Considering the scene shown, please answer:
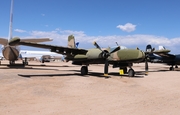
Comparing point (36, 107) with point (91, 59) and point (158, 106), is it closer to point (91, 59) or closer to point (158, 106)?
point (158, 106)

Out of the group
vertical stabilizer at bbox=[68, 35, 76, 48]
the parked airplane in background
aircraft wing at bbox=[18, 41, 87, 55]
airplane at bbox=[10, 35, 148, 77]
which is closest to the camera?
airplane at bbox=[10, 35, 148, 77]

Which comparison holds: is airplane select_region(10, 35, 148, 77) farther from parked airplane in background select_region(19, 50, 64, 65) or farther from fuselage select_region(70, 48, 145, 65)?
parked airplane in background select_region(19, 50, 64, 65)

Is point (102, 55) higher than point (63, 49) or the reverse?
the reverse

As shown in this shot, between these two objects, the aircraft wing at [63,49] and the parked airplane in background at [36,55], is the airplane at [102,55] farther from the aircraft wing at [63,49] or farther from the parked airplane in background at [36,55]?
the parked airplane in background at [36,55]

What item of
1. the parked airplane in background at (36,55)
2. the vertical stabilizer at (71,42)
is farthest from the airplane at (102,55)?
the parked airplane in background at (36,55)

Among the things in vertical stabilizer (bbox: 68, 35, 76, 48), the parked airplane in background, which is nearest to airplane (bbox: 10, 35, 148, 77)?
vertical stabilizer (bbox: 68, 35, 76, 48)

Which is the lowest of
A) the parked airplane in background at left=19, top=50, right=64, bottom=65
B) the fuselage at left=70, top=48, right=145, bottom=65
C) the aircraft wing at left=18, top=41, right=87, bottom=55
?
the fuselage at left=70, top=48, right=145, bottom=65

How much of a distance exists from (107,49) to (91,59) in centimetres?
220

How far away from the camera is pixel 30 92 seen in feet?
30.9

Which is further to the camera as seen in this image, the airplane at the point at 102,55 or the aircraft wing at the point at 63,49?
the aircraft wing at the point at 63,49

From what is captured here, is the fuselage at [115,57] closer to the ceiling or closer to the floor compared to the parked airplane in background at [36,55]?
closer to the floor

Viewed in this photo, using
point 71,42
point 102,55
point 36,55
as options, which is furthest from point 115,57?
point 36,55

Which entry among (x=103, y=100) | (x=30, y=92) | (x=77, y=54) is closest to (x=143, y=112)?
(x=103, y=100)

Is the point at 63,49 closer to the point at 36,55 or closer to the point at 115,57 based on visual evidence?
the point at 115,57
